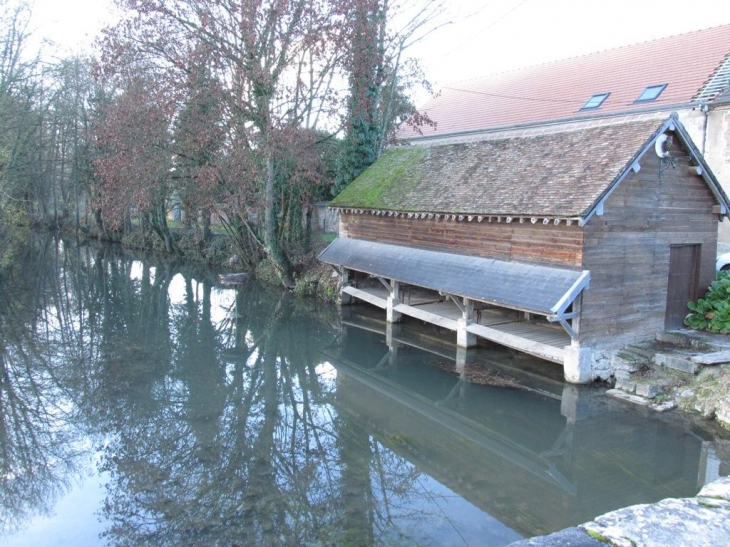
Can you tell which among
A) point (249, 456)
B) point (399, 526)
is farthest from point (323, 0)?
point (399, 526)

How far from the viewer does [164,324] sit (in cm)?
1520

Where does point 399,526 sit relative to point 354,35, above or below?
below

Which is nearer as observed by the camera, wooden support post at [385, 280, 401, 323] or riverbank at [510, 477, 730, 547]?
riverbank at [510, 477, 730, 547]

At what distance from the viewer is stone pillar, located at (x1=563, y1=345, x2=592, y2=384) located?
990cm

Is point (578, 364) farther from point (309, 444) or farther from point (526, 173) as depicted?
point (309, 444)

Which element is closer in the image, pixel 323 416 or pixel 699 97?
pixel 323 416

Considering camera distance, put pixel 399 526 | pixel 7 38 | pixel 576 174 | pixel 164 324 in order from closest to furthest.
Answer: pixel 399 526 → pixel 576 174 → pixel 164 324 → pixel 7 38

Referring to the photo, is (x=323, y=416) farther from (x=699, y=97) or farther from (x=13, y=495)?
(x=699, y=97)

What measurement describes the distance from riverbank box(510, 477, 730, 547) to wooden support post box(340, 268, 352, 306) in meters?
14.1

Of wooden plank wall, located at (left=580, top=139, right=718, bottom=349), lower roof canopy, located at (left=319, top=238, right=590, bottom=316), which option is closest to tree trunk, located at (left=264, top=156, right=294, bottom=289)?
lower roof canopy, located at (left=319, top=238, right=590, bottom=316)

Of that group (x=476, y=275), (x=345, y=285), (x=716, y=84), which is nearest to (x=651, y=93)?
(x=716, y=84)

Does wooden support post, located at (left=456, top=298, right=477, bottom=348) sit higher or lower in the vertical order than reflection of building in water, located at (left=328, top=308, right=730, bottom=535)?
higher

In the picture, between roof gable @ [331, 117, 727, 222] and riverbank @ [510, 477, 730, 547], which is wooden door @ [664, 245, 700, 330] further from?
riverbank @ [510, 477, 730, 547]

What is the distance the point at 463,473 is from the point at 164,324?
10.6 metres
